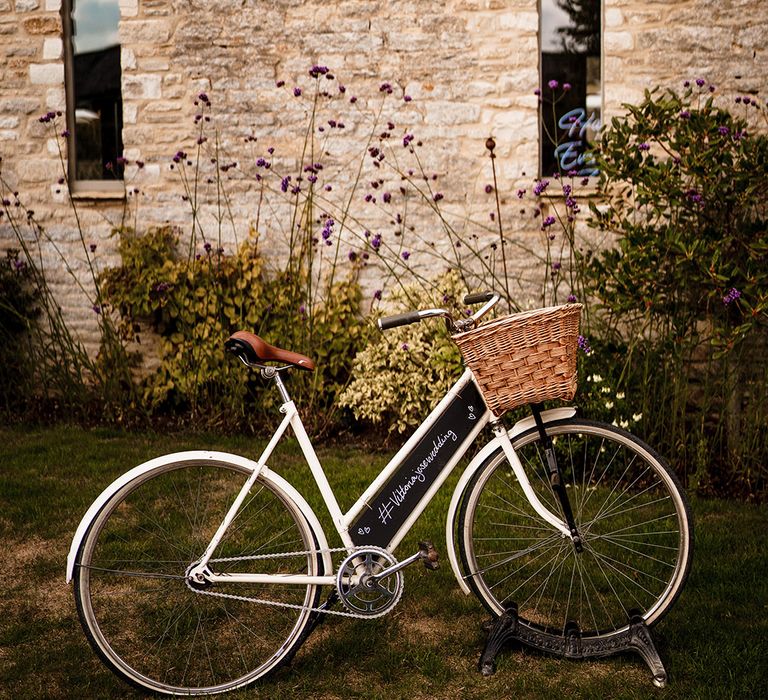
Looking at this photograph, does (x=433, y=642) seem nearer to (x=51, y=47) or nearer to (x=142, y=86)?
(x=142, y=86)

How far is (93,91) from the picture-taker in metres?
7.28

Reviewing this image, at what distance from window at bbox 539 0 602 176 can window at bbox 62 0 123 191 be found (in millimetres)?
3292

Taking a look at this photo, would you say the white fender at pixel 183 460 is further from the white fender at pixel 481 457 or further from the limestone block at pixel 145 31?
the limestone block at pixel 145 31

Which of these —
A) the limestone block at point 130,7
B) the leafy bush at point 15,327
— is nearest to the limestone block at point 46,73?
the limestone block at point 130,7

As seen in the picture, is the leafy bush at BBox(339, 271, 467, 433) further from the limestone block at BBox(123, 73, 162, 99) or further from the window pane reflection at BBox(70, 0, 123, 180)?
the window pane reflection at BBox(70, 0, 123, 180)

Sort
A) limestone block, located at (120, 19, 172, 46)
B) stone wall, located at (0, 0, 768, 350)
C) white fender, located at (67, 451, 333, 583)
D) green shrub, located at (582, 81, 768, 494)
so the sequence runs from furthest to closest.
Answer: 1. limestone block, located at (120, 19, 172, 46)
2. stone wall, located at (0, 0, 768, 350)
3. green shrub, located at (582, 81, 768, 494)
4. white fender, located at (67, 451, 333, 583)

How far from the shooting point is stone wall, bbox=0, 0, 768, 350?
6258mm

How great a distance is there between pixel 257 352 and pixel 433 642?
126 cm

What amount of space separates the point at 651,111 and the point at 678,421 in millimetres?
1756

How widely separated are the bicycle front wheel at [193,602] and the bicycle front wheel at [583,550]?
69cm

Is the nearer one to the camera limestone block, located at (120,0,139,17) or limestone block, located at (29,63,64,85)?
limestone block, located at (120,0,139,17)

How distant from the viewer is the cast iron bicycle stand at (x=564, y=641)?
119 inches

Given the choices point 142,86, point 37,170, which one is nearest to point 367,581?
point 142,86

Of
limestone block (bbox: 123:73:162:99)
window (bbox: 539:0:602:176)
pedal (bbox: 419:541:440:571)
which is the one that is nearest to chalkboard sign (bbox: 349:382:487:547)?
pedal (bbox: 419:541:440:571)
